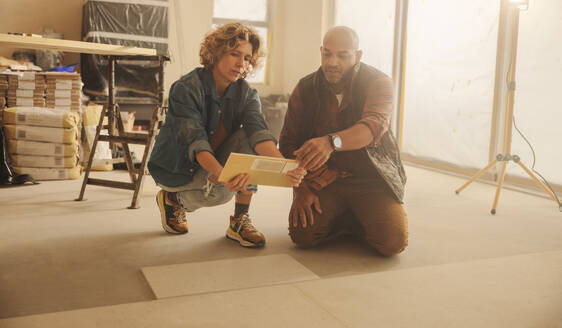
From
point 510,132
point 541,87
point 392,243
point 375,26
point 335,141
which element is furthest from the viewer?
point 375,26

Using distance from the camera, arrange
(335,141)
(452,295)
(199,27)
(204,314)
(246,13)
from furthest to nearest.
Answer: (246,13) < (199,27) < (335,141) < (452,295) < (204,314)

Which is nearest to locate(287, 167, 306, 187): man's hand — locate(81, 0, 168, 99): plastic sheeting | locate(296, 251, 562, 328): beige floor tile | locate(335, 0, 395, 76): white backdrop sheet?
locate(296, 251, 562, 328): beige floor tile

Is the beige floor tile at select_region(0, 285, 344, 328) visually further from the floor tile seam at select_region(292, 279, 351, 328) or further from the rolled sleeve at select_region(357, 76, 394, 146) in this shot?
the rolled sleeve at select_region(357, 76, 394, 146)

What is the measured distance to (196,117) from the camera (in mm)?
2068

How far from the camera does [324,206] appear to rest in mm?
2201

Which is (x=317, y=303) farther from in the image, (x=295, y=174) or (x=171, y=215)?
(x=171, y=215)

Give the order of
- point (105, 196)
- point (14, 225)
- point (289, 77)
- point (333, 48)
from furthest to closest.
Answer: point (289, 77), point (105, 196), point (14, 225), point (333, 48)

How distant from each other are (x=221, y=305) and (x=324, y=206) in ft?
2.64

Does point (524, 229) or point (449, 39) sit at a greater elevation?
point (449, 39)

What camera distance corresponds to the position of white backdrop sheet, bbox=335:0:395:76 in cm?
570

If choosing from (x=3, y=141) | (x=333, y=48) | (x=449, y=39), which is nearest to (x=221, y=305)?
(x=333, y=48)

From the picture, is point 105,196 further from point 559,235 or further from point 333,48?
point 559,235

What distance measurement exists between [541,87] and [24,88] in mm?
3975

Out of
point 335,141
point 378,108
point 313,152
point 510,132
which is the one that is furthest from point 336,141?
point 510,132
